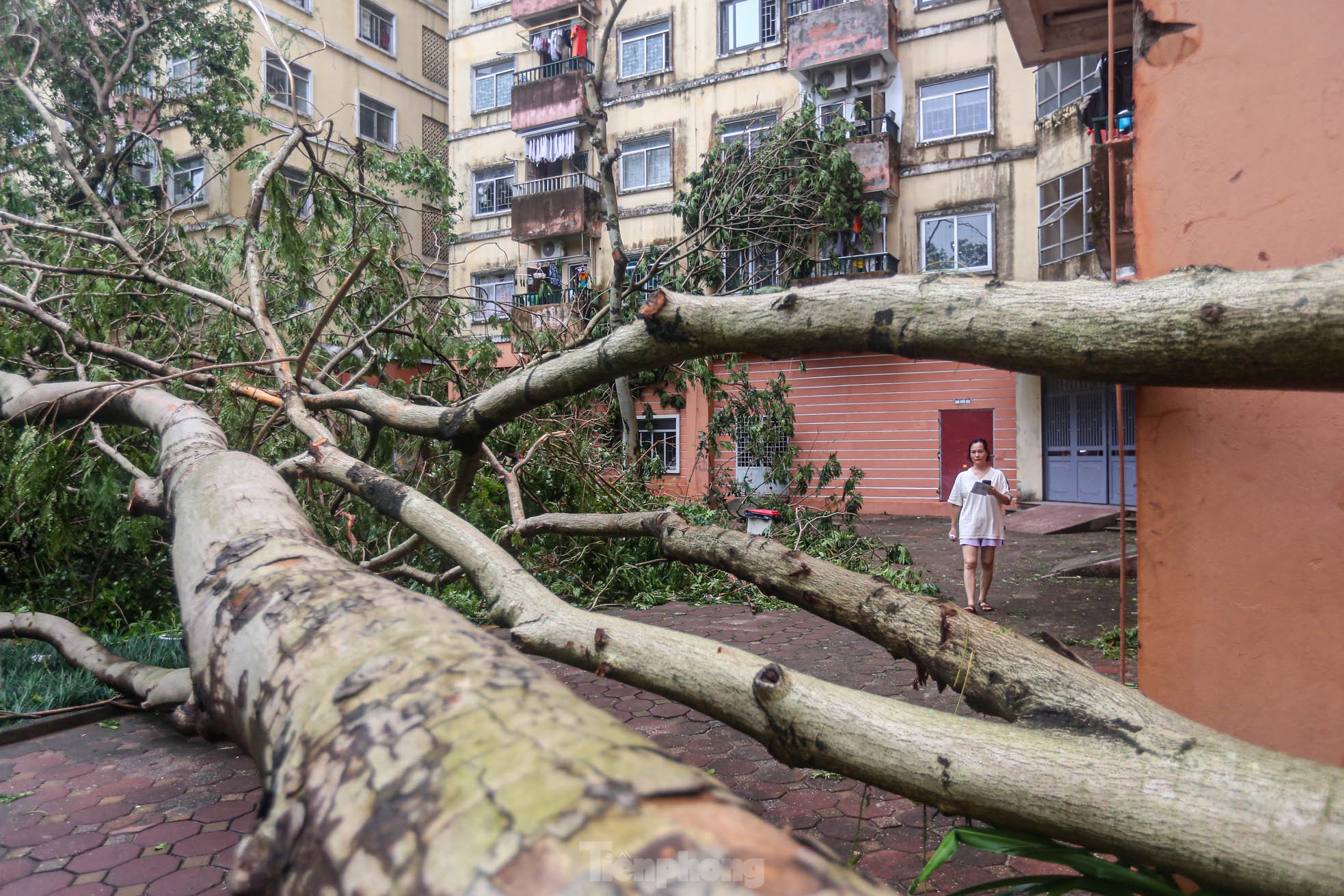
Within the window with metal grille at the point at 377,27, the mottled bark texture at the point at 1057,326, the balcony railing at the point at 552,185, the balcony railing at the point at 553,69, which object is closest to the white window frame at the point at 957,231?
the balcony railing at the point at 552,185

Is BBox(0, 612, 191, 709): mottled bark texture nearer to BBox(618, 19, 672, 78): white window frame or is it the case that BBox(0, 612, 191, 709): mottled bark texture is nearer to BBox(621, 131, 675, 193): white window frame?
BBox(621, 131, 675, 193): white window frame

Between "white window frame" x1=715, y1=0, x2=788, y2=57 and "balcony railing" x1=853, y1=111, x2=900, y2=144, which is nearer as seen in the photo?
"balcony railing" x1=853, y1=111, x2=900, y2=144

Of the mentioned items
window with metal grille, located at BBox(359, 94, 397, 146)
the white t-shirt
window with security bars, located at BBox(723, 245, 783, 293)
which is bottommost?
the white t-shirt

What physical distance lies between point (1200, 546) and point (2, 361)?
22.4 feet

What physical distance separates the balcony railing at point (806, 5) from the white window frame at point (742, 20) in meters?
0.26

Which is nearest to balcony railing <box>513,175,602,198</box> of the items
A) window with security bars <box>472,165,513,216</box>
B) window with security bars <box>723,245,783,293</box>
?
window with security bars <box>472,165,513,216</box>

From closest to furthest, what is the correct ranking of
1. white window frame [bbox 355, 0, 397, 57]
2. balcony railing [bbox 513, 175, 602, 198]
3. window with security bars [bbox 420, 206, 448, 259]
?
1. window with security bars [bbox 420, 206, 448, 259]
2. balcony railing [bbox 513, 175, 602, 198]
3. white window frame [bbox 355, 0, 397, 57]

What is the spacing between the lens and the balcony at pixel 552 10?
19859 mm

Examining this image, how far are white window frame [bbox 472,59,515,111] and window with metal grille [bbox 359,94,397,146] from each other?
246 cm

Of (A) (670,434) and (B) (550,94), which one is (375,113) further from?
(A) (670,434)

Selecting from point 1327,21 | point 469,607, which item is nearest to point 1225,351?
point 1327,21

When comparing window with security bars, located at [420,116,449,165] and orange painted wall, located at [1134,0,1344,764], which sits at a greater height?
window with security bars, located at [420,116,449,165]

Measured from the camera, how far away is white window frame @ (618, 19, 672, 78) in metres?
19.1

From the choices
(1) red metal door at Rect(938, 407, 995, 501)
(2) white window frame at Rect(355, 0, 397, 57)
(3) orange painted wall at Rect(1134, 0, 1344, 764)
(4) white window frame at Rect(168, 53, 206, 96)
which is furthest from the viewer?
(2) white window frame at Rect(355, 0, 397, 57)
